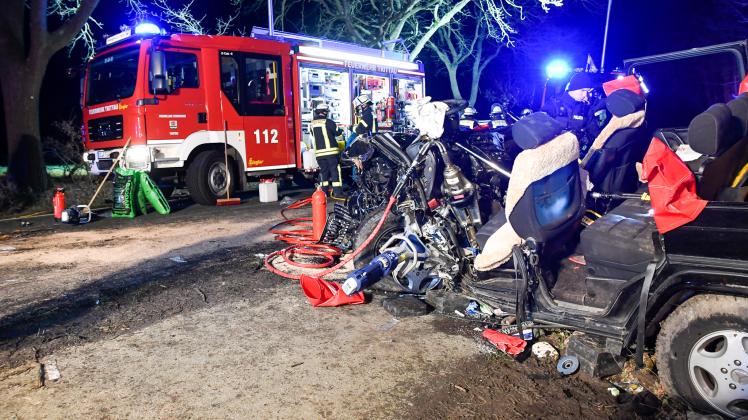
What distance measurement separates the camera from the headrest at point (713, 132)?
90.7 inches

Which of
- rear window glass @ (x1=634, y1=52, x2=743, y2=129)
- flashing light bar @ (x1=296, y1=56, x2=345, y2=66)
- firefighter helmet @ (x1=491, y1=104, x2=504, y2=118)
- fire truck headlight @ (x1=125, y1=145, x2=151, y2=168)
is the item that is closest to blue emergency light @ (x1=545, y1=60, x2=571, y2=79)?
firefighter helmet @ (x1=491, y1=104, x2=504, y2=118)

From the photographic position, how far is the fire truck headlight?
27.7 ft

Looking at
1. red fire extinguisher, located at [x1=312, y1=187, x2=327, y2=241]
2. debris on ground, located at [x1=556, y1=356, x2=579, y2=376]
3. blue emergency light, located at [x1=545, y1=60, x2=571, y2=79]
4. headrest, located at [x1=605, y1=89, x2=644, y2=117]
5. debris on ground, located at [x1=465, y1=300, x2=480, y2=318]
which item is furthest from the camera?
blue emergency light, located at [x1=545, y1=60, x2=571, y2=79]

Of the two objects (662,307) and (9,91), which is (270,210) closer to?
(9,91)

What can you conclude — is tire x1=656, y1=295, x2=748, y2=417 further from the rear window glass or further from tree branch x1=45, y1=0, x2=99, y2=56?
tree branch x1=45, y1=0, x2=99, y2=56

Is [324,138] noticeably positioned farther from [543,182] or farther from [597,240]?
[597,240]

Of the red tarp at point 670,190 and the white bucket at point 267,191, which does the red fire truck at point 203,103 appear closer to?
the white bucket at point 267,191

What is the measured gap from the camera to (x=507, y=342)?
3.15 meters

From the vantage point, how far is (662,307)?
2.34m

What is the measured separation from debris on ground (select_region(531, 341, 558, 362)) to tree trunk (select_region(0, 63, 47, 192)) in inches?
409

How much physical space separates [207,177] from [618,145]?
7.40 m

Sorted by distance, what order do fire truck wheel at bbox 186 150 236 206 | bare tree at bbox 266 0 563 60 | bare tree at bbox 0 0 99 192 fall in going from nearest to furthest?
fire truck wheel at bbox 186 150 236 206
bare tree at bbox 0 0 99 192
bare tree at bbox 266 0 563 60

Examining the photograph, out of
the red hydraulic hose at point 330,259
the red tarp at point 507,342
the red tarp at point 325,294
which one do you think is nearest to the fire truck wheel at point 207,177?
the red hydraulic hose at point 330,259

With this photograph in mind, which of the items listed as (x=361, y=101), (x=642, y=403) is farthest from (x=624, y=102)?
(x=361, y=101)
